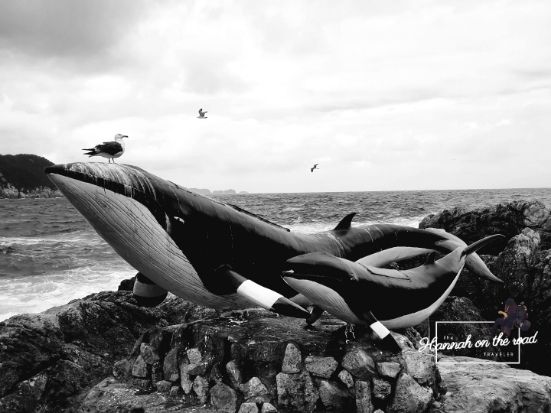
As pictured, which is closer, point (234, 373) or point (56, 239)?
point (234, 373)

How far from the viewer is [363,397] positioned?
612 cm

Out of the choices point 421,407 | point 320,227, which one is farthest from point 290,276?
point 320,227

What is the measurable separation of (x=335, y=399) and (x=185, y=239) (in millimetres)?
2751

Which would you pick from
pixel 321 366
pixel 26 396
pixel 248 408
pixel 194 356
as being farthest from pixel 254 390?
pixel 26 396

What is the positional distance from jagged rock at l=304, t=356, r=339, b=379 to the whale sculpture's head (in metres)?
1.71

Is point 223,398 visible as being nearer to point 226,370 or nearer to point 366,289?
point 226,370

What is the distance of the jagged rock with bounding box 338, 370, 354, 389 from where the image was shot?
6258 mm

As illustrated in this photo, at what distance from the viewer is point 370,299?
712 centimetres

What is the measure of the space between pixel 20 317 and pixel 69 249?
2054cm

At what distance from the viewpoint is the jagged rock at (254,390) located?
627cm

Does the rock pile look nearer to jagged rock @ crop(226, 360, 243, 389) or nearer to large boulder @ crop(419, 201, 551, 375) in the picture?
jagged rock @ crop(226, 360, 243, 389)

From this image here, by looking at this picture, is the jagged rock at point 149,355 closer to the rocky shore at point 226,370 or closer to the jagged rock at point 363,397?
the rocky shore at point 226,370

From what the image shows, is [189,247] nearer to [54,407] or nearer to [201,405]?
[201,405]

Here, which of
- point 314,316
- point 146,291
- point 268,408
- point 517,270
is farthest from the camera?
point 517,270
